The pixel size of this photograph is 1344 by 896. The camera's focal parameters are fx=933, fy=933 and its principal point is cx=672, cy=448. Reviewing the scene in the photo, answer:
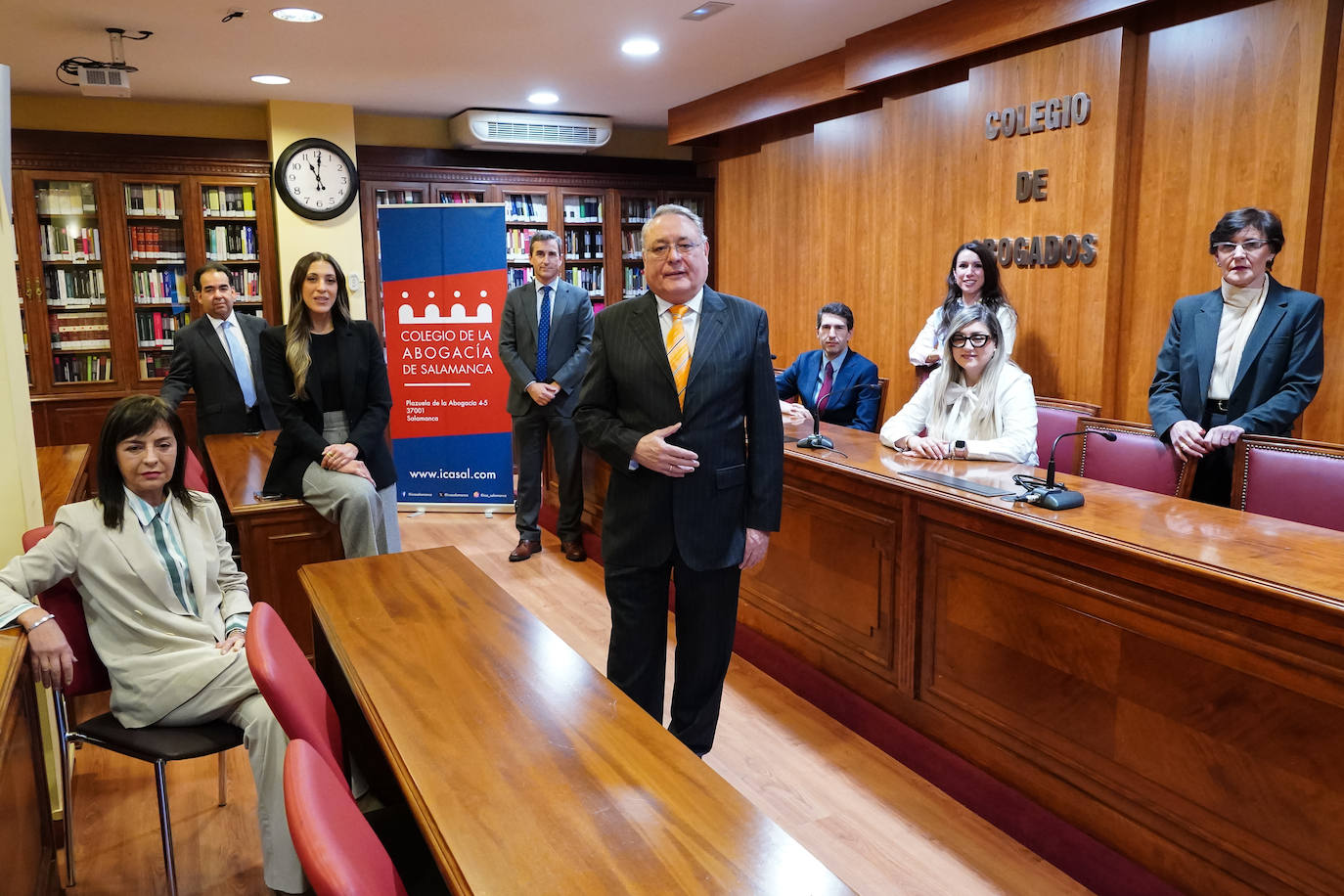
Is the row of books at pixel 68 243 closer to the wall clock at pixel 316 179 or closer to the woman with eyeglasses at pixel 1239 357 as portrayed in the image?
the wall clock at pixel 316 179

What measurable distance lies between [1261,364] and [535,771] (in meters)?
3.14

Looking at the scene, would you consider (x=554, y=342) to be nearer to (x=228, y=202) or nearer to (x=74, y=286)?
(x=228, y=202)

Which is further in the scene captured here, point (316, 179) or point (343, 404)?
point (316, 179)

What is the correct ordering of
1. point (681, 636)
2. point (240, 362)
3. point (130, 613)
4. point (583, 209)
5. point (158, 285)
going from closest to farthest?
1. point (130, 613)
2. point (681, 636)
3. point (240, 362)
4. point (158, 285)
5. point (583, 209)

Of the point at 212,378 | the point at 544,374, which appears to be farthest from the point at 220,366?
the point at 544,374

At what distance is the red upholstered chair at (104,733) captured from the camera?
2.16 m

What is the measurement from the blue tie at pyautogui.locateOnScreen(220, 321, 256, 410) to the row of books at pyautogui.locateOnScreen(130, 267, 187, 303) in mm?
2367

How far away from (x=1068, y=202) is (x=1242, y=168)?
751 millimetres

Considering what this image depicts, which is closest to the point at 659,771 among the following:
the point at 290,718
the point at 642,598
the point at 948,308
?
the point at 290,718

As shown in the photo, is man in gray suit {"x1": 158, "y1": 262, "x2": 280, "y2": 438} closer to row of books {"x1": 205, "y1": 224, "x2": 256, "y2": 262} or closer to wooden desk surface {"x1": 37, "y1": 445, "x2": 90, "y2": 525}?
wooden desk surface {"x1": 37, "y1": 445, "x2": 90, "y2": 525}

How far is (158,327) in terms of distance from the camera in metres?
6.82

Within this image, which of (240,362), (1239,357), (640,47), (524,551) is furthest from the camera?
(640,47)

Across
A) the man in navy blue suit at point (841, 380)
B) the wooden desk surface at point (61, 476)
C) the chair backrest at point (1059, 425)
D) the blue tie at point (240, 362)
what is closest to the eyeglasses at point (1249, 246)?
the chair backrest at point (1059, 425)

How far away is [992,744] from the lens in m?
2.57
